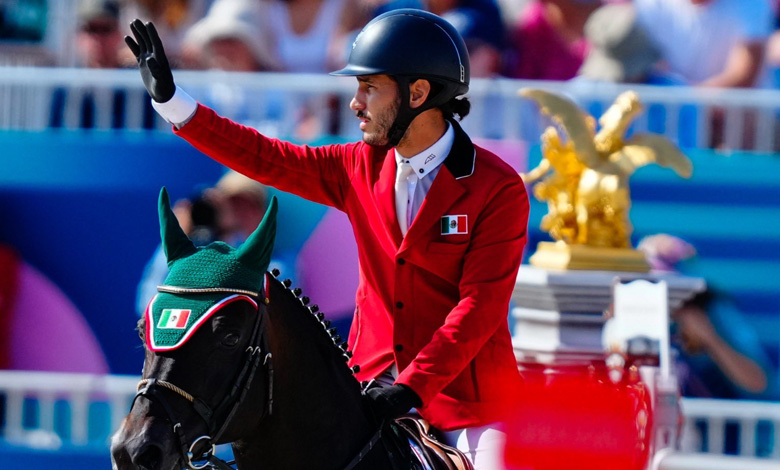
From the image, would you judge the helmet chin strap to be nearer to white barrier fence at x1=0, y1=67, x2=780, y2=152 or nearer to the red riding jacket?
the red riding jacket

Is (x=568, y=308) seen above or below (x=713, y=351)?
above

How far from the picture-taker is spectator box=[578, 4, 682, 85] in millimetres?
8109

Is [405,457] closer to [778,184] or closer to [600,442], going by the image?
[600,442]

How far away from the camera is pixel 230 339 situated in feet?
10.1

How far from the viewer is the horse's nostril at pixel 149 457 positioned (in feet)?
9.55

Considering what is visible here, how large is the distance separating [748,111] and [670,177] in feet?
2.10

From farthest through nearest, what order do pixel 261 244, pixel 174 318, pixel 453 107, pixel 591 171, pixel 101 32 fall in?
1. pixel 101 32
2. pixel 591 171
3. pixel 453 107
4. pixel 261 244
5. pixel 174 318

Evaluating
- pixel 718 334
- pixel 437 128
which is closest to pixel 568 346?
pixel 718 334

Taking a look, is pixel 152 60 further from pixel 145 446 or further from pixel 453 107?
pixel 145 446

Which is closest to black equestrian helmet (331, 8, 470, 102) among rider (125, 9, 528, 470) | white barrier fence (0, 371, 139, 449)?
rider (125, 9, 528, 470)

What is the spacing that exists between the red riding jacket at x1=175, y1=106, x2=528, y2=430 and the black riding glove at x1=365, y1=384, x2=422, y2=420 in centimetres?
17

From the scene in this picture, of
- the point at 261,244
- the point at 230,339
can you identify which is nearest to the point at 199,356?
the point at 230,339

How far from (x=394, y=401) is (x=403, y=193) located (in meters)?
0.67

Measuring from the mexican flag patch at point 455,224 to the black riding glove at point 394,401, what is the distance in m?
0.49
